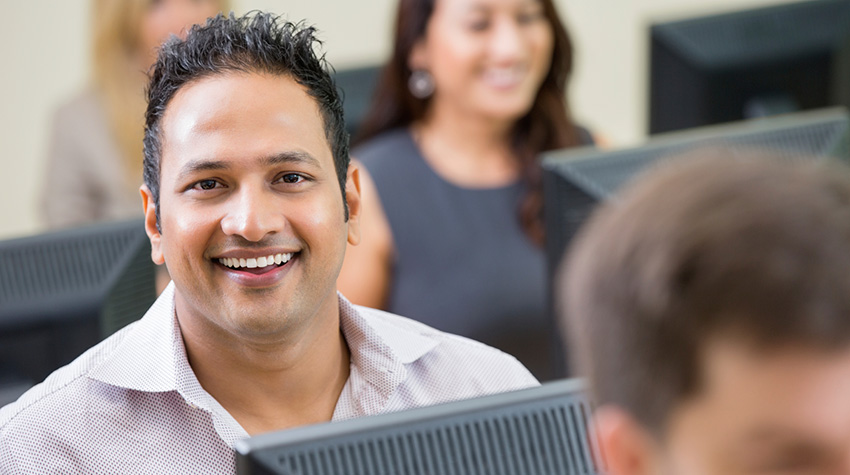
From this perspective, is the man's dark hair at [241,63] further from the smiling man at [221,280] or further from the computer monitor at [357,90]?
the computer monitor at [357,90]

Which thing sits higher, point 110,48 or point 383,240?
point 110,48

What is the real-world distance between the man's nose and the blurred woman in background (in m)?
0.91

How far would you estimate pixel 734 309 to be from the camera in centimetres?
45

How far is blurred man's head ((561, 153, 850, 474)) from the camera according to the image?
0.44 m

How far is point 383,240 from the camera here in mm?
1937

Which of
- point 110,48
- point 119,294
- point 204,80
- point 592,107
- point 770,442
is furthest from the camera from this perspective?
point 592,107

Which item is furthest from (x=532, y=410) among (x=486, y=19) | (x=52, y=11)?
(x=52, y=11)

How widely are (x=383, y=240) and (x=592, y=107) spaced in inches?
82.5

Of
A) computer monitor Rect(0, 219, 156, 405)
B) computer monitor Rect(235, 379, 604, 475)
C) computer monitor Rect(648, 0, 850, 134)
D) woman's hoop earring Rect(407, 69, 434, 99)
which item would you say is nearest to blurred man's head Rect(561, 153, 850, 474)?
computer monitor Rect(235, 379, 604, 475)

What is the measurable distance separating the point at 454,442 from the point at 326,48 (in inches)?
104

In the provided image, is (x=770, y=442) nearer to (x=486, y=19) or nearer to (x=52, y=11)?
(x=486, y=19)

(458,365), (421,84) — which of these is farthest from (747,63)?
(458,365)

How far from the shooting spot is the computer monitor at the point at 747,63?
5.52ft

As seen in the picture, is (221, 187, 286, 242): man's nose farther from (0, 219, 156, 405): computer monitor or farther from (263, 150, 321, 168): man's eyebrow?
(0, 219, 156, 405): computer monitor
